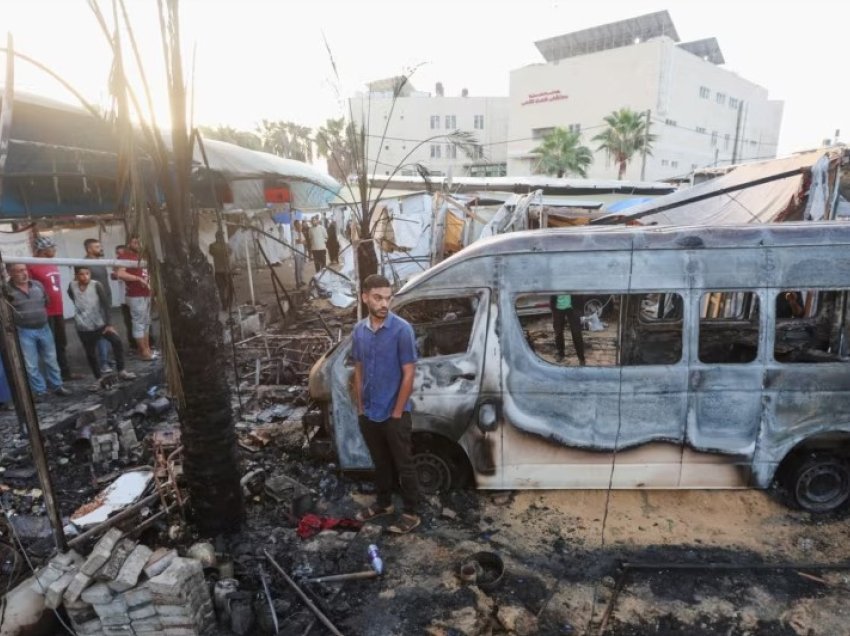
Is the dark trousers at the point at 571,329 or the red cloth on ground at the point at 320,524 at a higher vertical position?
the dark trousers at the point at 571,329

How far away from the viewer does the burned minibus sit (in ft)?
12.2

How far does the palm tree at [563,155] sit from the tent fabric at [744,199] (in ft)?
93.3

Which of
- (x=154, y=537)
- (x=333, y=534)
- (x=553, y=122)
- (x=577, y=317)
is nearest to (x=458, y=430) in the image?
(x=333, y=534)

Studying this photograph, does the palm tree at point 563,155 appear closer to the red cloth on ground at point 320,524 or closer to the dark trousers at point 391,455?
the dark trousers at point 391,455

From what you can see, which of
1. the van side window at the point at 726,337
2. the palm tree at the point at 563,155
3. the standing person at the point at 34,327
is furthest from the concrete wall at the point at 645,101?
the standing person at the point at 34,327

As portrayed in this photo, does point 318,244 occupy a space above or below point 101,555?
above

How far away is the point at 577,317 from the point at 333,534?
344 centimetres

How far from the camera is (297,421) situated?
20.2 ft

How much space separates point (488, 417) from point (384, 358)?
103 cm

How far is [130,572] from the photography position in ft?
9.66

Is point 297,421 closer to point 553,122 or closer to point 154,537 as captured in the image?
point 154,537

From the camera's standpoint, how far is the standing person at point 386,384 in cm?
380

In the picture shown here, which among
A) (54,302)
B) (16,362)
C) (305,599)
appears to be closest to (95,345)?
(54,302)

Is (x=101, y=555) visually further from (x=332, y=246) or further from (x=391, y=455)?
(x=332, y=246)
